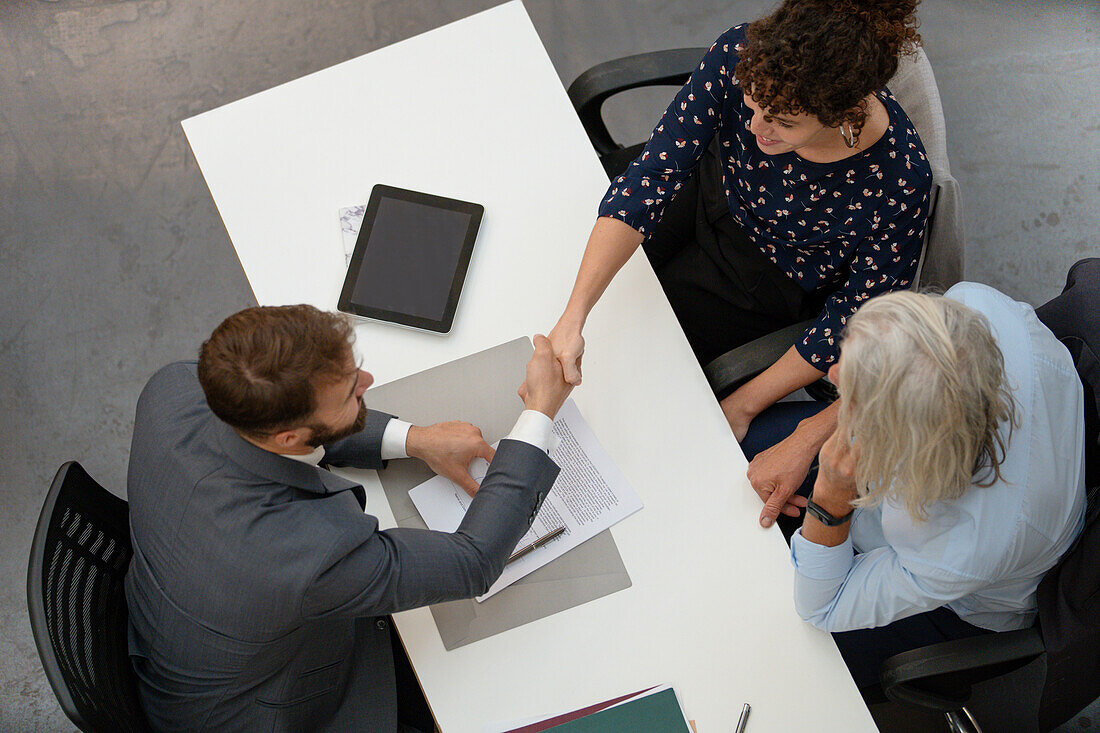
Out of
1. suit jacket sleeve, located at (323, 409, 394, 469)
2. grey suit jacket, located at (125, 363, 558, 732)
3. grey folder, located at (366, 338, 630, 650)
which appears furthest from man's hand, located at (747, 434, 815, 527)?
suit jacket sleeve, located at (323, 409, 394, 469)

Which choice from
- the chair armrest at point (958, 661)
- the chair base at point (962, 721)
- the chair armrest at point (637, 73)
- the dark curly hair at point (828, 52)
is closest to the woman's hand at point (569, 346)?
the dark curly hair at point (828, 52)

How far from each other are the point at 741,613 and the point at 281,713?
0.74 meters

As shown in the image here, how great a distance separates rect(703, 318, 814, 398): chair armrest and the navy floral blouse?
3 centimetres

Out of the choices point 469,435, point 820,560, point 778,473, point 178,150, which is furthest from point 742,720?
point 178,150

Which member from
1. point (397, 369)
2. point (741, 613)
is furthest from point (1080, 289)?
point (397, 369)

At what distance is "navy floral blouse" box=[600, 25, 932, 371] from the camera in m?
1.42

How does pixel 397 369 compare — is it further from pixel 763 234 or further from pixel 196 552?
pixel 763 234

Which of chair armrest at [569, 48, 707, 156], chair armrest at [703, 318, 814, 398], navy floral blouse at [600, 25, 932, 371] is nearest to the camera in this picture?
navy floral blouse at [600, 25, 932, 371]

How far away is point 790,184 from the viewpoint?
1520mm

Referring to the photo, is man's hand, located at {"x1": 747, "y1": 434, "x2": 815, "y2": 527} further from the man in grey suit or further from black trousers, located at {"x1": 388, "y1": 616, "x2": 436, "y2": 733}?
black trousers, located at {"x1": 388, "y1": 616, "x2": 436, "y2": 733}

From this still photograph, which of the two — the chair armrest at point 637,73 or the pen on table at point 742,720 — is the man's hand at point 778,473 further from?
the chair armrest at point 637,73

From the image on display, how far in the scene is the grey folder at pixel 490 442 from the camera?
130 centimetres

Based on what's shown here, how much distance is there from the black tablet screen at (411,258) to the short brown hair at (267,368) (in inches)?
13.3

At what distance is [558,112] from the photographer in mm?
1615
